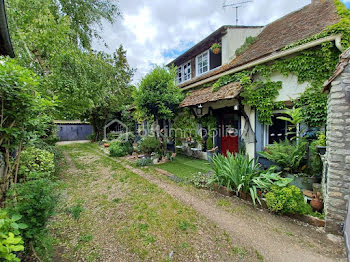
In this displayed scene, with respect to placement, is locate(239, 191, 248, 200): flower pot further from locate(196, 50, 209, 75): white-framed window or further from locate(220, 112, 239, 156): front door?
locate(196, 50, 209, 75): white-framed window

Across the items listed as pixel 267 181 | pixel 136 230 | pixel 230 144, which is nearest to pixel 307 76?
pixel 267 181

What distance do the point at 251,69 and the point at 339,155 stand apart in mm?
4372

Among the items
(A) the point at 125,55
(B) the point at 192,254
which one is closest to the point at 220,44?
(B) the point at 192,254

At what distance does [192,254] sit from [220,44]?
8.99 meters

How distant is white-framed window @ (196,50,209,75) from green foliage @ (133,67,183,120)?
2688 mm

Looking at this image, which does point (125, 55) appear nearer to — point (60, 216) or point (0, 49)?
point (0, 49)

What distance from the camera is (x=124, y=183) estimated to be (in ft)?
16.9

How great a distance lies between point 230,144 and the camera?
7.16m

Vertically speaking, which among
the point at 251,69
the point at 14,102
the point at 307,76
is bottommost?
the point at 14,102

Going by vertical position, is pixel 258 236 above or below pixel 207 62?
below

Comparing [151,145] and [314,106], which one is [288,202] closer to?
[314,106]

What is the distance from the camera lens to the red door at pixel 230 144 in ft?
22.8

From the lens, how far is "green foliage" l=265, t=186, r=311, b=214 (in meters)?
3.13

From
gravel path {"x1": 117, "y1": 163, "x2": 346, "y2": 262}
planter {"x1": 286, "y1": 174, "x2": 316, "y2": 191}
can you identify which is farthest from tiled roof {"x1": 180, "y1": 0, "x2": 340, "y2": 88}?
gravel path {"x1": 117, "y1": 163, "x2": 346, "y2": 262}
